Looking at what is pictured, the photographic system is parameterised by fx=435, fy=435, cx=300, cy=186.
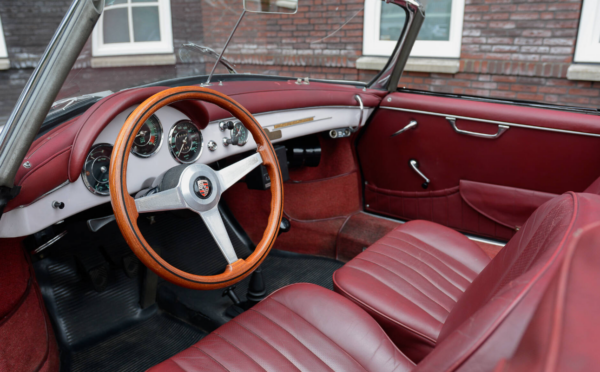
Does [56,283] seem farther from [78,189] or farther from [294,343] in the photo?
[294,343]

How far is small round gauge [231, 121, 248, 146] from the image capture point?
163cm

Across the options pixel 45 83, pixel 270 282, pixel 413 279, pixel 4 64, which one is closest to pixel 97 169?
pixel 45 83

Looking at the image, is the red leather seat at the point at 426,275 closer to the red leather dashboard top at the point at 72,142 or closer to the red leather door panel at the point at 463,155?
the red leather door panel at the point at 463,155

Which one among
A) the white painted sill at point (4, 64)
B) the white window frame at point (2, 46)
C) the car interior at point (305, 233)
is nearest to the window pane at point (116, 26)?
the car interior at point (305, 233)

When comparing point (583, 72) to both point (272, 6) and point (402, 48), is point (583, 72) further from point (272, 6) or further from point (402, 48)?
point (272, 6)

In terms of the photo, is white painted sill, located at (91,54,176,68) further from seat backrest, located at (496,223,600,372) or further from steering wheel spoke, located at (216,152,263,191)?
seat backrest, located at (496,223,600,372)

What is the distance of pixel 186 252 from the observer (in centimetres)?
219

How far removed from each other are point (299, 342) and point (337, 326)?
11 cm

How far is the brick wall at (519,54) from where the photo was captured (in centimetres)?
380

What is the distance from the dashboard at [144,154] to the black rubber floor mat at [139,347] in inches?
30.4

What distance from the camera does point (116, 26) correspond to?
1.36 meters

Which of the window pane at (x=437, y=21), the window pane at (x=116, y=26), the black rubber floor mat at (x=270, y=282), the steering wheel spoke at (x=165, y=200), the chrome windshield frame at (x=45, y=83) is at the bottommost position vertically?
the black rubber floor mat at (x=270, y=282)

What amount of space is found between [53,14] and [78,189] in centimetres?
251

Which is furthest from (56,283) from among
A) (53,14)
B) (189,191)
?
(53,14)
